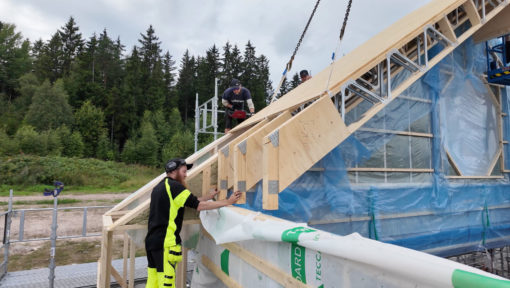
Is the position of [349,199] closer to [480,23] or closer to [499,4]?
[480,23]

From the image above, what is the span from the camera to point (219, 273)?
138 inches

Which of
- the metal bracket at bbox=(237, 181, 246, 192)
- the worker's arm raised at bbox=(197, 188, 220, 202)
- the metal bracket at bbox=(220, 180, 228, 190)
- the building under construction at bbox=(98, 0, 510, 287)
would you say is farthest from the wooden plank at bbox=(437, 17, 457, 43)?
the worker's arm raised at bbox=(197, 188, 220, 202)

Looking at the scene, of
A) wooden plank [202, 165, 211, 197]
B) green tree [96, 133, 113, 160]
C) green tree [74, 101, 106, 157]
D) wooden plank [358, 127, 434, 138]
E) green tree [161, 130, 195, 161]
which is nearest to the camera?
wooden plank [202, 165, 211, 197]

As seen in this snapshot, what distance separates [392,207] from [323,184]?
163cm

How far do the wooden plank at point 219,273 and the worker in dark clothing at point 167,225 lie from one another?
605 mm

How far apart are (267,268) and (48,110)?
39.7 meters

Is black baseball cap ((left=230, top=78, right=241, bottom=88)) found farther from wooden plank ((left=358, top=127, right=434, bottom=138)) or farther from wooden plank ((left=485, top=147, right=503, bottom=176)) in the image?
wooden plank ((left=485, top=147, right=503, bottom=176))

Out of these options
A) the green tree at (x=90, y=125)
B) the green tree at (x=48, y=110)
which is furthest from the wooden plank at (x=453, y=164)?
the green tree at (x=48, y=110)

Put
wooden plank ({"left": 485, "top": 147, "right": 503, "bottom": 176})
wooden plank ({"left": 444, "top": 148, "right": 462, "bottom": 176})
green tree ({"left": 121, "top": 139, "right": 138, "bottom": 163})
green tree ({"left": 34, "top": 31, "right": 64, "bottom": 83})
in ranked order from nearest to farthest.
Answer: wooden plank ({"left": 444, "top": 148, "right": 462, "bottom": 176})
wooden plank ({"left": 485, "top": 147, "right": 503, "bottom": 176})
green tree ({"left": 121, "top": 139, "right": 138, "bottom": 163})
green tree ({"left": 34, "top": 31, "right": 64, "bottom": 83})

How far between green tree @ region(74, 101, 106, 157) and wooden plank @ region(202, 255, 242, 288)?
3490 cm

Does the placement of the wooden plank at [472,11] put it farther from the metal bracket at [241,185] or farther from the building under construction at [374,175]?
the metal bracket at [241,185]

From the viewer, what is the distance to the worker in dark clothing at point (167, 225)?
2973 millimetres

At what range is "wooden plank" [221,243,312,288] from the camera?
2.10 metres

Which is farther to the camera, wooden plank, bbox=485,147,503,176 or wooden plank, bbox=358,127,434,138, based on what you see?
wooden plank, bbox=485,147,503,176
